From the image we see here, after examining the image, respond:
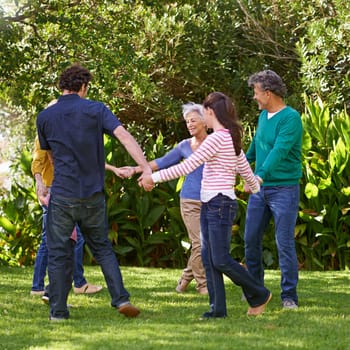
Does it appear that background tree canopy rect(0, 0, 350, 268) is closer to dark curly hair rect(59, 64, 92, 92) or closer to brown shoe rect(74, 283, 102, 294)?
brown shoe rect(74, 283, 102, 294)

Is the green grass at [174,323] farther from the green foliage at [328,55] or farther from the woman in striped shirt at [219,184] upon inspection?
the green foliage at [328,55]

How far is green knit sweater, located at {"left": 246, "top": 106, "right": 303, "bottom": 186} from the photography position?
265 inches

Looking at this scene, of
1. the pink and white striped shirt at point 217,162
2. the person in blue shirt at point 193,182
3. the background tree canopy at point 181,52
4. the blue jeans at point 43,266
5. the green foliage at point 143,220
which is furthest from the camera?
the background tree canopy at point 181,52

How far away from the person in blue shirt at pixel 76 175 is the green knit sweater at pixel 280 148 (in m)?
1.11

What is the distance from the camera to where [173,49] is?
15047 millimetres

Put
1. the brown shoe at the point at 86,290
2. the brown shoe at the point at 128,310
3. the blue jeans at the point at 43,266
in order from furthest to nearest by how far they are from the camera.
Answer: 1. the brown shoe at the point at 86,290
2. the blue jeans at the point at 43,266
3. the brown shoe at the point at 128,310

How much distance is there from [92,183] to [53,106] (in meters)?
0.65

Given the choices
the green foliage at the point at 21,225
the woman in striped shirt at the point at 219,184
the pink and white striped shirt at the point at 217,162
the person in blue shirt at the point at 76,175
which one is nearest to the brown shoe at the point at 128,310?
the person in blue shirt at the point at 76,175

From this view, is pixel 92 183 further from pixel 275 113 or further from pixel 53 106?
pixel 275 113

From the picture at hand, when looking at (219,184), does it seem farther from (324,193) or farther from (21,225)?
(21,225)

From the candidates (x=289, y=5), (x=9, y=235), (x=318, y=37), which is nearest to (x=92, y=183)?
(x=9, y=235)

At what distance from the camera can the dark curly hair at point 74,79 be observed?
20.9 ft

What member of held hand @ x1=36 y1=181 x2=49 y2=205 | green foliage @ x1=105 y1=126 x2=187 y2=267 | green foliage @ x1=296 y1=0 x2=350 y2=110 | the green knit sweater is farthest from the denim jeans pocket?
green foliage @ x1=296 y1=0 x2=350 y2=110

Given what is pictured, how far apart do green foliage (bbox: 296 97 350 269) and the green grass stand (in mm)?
1862
